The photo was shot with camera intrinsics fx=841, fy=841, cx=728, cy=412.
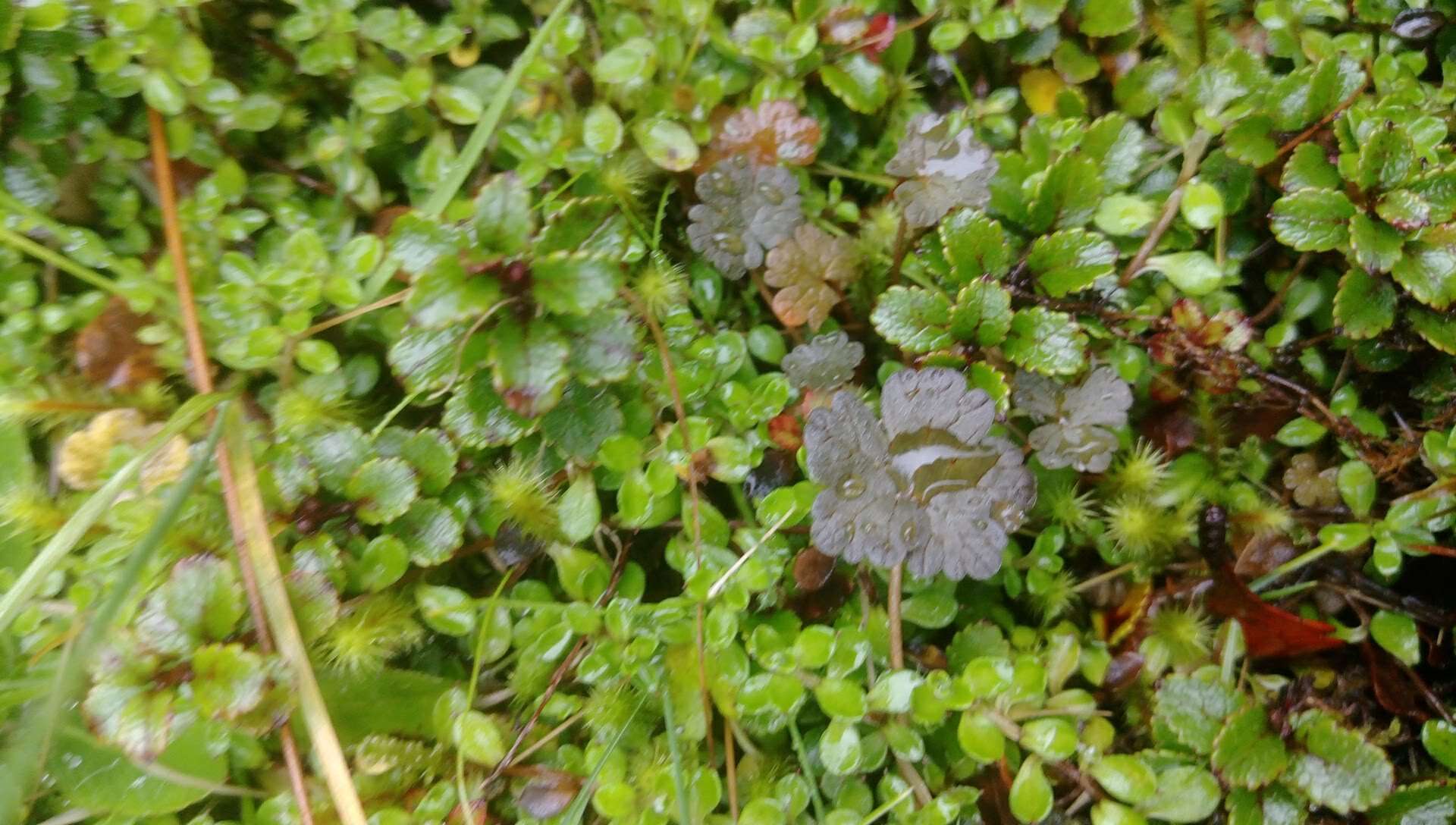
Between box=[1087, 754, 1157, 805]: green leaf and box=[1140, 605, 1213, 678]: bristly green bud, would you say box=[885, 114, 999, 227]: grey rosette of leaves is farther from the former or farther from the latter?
box=[1087, 754, 1157, 805]: green leaf

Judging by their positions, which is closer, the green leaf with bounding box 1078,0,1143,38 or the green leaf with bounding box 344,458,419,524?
the green leaf with bounding box 344,458,419,524

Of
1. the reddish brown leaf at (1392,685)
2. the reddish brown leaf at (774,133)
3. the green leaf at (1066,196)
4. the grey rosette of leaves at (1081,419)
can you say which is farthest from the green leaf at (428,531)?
the reddish brown leaf at (1392,685)

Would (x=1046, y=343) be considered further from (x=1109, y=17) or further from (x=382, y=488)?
(x=382, y=488)

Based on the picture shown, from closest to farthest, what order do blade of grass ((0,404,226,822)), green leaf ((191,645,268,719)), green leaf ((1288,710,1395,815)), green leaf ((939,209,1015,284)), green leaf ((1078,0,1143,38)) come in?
blade of grass ((0,404,226,822)) < green leaf ((191,645,268,719)) < green leaf ((1288,710,1395,815)) < green leaf ((939,209,1015,284)) < green leaf ((1078,0,1143,38))

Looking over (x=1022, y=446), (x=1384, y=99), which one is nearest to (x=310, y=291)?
(x=1022, y=446)

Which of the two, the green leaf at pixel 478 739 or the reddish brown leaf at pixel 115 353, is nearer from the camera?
the green leaf at pixel 478 739

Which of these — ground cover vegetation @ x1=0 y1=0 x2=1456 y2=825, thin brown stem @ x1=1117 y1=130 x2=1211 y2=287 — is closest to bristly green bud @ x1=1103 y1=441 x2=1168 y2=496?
ground cover vegetation @ x1=0 y1=0 x2=1456 y2=825

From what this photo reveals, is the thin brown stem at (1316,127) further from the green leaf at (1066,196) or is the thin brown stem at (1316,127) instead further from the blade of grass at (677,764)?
the blade of grass at (677,764)
